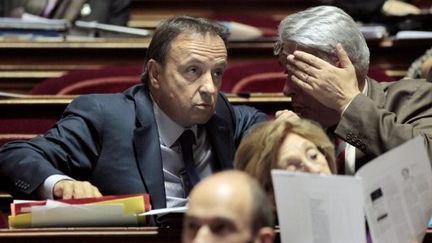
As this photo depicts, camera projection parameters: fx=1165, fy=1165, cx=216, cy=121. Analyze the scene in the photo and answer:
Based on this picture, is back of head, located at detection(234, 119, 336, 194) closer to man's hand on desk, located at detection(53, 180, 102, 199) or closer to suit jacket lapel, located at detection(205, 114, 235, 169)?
man's hand on desk, located at detection(53, 180, 102, 199)

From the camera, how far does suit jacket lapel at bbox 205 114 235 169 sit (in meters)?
2.39

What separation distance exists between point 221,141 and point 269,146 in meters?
0.55

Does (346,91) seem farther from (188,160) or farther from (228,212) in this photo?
(228,212)

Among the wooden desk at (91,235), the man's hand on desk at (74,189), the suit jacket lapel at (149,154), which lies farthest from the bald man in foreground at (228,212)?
the suit jacket lapel at (149,154)

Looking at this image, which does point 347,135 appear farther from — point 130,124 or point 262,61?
point 262,61

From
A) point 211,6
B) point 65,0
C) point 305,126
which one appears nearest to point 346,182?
point 305,126

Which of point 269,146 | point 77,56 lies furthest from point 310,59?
point 77,56

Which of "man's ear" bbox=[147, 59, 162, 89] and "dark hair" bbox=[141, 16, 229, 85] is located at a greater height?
"dark hair" bbox=[141, 16, 229, 85]

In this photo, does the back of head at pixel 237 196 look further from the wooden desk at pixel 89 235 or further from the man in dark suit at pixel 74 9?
the man in dark suit at pixel 74 9

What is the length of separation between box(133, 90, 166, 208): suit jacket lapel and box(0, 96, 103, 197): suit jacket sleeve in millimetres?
84

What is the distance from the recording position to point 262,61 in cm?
352

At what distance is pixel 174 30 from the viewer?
238 centimetres

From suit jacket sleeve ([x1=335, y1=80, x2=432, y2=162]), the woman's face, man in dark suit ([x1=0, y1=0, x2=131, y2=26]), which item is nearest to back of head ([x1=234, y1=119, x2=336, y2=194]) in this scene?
the woman's face

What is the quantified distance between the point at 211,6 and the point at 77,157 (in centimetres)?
216
